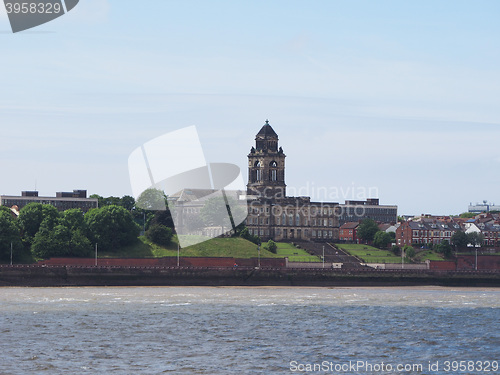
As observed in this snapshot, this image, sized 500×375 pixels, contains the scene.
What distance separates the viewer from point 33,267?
346 feet

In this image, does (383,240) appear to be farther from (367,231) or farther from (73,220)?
(73,220)

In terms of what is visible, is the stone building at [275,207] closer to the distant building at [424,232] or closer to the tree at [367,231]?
the tree at [367,231]

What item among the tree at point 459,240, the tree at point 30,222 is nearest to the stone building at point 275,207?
the tree at point 459,240

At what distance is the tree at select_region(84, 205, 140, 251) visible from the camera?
129000mm

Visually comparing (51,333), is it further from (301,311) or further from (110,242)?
(110,242)

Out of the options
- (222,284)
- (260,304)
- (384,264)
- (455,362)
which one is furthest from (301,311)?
(384,264)

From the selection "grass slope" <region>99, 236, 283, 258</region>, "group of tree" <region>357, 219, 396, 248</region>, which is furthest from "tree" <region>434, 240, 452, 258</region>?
"grass slope" <region>99, 236, 283, 258</region>

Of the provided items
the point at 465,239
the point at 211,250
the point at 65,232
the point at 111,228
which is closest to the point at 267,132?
the point at 465,239

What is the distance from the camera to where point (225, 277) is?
11338 centimetres

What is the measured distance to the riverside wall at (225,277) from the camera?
105688 mm

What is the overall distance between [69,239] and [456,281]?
1910 inches

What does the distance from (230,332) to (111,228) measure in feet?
242

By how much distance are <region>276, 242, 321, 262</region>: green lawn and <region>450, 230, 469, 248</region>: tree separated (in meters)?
28.2

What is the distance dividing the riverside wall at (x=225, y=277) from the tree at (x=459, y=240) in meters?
45.7
